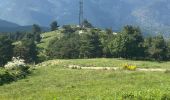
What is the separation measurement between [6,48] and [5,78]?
84.2 meters

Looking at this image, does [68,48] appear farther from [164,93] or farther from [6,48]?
[164,93]

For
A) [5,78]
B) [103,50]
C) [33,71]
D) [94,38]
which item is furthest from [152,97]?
[94,38]

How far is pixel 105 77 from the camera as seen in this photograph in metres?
58.3

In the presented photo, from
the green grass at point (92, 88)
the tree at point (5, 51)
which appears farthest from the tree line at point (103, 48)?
the green grass at point (92, 88)

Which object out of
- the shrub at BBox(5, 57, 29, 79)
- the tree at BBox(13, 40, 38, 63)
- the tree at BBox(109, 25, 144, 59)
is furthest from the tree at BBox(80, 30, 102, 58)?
the shrub at BBox(5, 57, 29, 79)

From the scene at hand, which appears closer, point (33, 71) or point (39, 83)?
point (39, 83)

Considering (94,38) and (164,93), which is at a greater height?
(94,38)

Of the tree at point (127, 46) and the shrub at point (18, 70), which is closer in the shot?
the shrub at point (18, 70)

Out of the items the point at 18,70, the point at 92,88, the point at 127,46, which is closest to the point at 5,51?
the point at 127,46

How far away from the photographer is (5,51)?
141250mm

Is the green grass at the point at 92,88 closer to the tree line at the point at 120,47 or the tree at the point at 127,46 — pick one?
the tree at the point at 127,46

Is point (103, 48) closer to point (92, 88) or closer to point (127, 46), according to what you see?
point (127, 46)

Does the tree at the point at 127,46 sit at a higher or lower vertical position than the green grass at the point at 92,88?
higher

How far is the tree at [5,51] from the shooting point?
140 m
